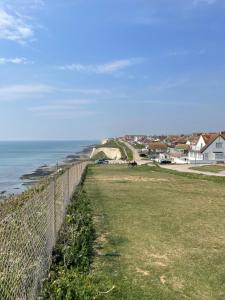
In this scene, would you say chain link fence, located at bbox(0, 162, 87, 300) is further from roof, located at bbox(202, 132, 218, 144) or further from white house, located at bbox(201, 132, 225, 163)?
roof, located at bbox(202, 132, 218, 144)

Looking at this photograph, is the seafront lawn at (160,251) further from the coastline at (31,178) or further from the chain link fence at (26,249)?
the coastline at (31,178)

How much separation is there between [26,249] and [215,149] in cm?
6559

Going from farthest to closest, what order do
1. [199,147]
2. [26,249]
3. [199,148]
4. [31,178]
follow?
[199,147] → [199,148] → [31,178] → [26,249]

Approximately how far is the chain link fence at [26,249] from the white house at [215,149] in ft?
206

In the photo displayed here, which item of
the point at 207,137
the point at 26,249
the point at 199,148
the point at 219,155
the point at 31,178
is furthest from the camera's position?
the point at 199,148

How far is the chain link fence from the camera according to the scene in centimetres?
444

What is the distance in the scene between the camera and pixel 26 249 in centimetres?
539

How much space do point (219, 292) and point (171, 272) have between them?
1.18 metres

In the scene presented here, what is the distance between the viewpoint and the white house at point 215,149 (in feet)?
223

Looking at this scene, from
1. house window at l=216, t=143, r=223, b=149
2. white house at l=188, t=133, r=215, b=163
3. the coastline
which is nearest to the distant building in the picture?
white house at l=188, t=133, r=215, b=163

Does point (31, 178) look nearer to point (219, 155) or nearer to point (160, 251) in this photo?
point (219, 155)

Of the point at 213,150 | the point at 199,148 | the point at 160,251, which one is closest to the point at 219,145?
the point at 213,150

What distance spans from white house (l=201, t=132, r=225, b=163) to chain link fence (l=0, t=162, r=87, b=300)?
62761 mm

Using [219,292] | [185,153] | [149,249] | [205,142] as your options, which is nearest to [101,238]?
[149,249]
